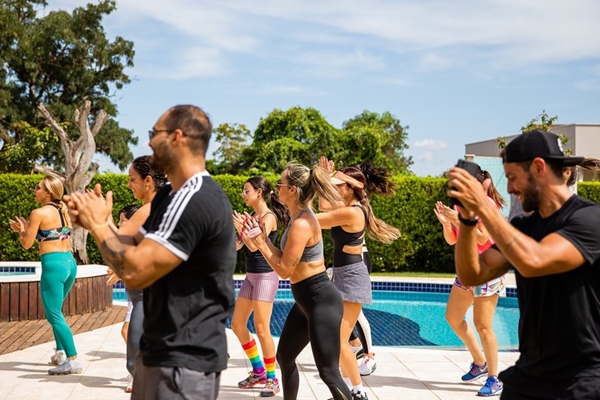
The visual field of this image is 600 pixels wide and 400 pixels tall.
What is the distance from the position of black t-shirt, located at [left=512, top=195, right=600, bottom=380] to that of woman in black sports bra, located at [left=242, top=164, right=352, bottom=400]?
2149 millimetres

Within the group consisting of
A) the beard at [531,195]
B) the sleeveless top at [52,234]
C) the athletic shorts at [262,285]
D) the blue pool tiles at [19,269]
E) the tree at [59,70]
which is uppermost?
the tree at [59,70]

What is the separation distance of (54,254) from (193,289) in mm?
4849

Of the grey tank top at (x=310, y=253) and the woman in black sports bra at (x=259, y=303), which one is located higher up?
the grey tank top at (x=310, y=253)

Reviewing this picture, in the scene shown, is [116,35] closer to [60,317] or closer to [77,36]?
[77,36]

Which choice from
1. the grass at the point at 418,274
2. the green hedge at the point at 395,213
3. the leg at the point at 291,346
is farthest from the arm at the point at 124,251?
the grass at the point at 418,274

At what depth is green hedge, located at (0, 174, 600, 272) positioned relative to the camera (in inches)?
722

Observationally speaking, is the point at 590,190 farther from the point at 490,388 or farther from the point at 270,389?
the point at 270,389

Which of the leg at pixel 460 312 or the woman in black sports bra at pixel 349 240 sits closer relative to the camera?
the woman in black sports bra at pixel 349 240

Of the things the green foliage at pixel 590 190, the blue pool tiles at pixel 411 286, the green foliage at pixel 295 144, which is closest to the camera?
the blue pool tiles at pixel 411 286

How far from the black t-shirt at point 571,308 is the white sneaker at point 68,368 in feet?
18.3

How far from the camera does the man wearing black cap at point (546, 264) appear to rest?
2.66m

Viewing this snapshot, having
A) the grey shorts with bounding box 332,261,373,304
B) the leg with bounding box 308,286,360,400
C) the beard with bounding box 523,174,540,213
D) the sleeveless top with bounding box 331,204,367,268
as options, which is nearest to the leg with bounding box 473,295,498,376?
the grey shorts with bounding box 332,261,373,304

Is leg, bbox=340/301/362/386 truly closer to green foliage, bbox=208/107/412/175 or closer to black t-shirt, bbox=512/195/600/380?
black t-shirt, bbox=512/195/600/380

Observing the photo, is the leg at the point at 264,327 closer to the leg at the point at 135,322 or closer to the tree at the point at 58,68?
the leg at the point at 135,322
